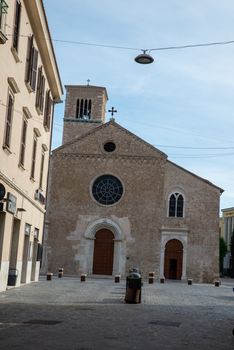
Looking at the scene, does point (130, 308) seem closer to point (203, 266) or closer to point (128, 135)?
point (203, 266)

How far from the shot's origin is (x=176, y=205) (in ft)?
139

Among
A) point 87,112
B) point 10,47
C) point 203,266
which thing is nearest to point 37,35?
point 10,47

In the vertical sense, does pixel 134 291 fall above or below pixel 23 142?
below

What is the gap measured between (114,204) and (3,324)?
1257 inches

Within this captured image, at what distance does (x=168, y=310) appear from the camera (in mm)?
15000

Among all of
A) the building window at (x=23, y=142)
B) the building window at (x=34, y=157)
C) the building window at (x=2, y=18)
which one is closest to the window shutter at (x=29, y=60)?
the building window at (x=23, y=142)

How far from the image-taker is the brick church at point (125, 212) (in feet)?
135

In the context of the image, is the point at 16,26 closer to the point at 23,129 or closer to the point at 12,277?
the point at 23,129

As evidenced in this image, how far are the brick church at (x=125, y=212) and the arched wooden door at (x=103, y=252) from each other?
77mm

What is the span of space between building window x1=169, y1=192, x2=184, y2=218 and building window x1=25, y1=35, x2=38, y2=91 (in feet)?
74.6

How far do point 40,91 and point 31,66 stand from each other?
292 centimetres

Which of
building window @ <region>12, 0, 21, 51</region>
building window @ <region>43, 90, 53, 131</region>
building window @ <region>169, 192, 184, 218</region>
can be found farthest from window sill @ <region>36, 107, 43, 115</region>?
building window @ <region>169, 192, 184, 218</region>

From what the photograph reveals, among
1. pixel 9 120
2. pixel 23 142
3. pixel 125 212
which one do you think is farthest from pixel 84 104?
pixel 9 120

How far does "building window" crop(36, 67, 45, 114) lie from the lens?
22.7 metres
